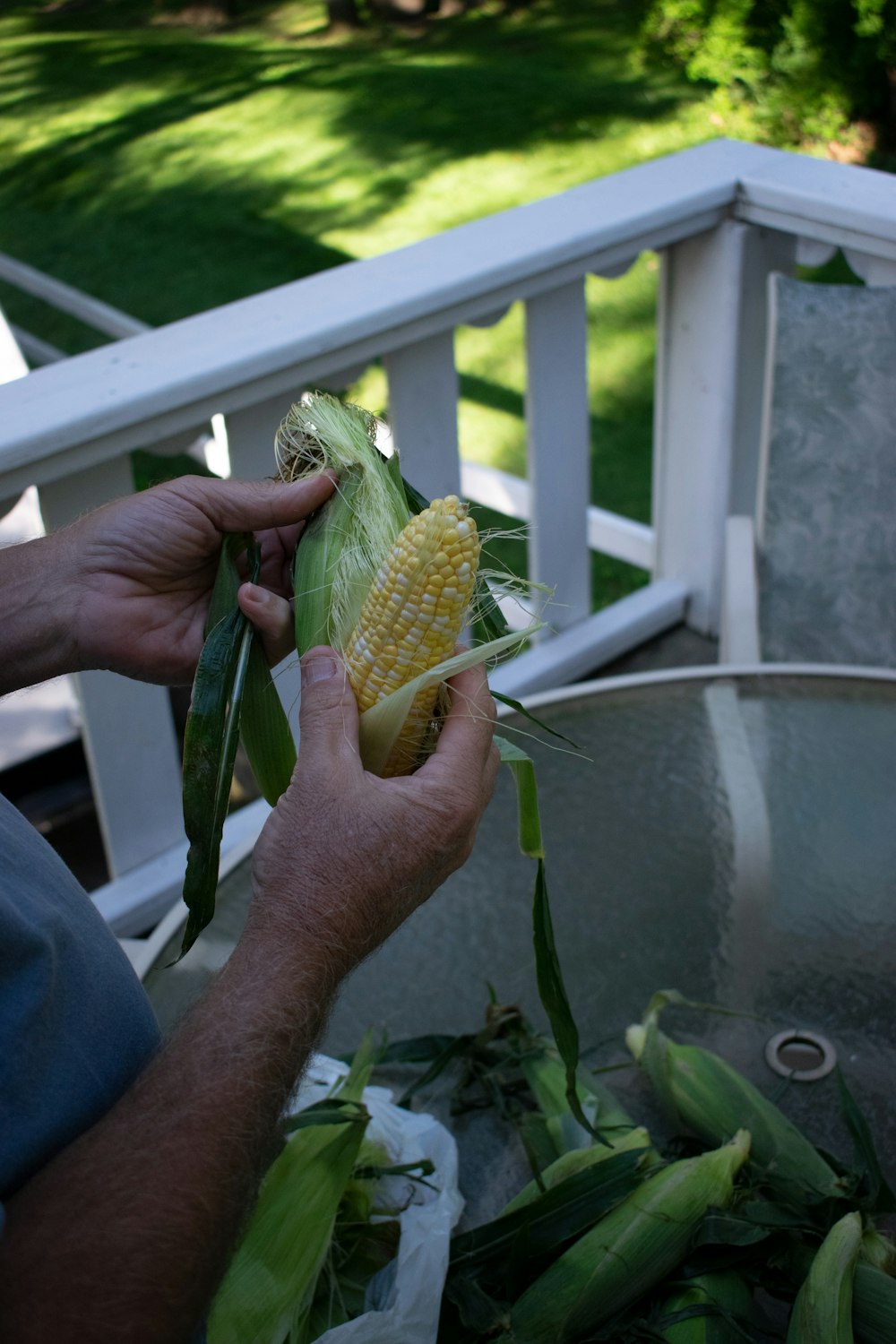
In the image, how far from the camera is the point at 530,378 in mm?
2375

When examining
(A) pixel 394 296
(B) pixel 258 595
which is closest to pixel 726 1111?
(B) pixel 258 595

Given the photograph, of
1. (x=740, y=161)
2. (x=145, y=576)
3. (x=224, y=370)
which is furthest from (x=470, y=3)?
(x=145, y=576)

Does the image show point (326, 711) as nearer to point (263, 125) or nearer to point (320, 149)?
point (320, 149)

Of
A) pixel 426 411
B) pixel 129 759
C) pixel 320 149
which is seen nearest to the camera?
pixel 129 759

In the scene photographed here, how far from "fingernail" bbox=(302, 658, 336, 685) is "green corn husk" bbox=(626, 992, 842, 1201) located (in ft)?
1.78

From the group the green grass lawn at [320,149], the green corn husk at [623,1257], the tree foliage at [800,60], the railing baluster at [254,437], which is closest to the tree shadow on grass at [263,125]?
the green grass lawn at [320,149]

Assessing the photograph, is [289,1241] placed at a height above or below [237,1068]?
below

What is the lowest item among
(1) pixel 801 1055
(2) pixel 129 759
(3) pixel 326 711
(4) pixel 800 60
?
(2) pixel 129 759

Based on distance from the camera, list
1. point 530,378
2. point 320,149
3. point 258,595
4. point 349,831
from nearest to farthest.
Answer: point 349,831 < point 258,595 < point 530,378 < point 320,149

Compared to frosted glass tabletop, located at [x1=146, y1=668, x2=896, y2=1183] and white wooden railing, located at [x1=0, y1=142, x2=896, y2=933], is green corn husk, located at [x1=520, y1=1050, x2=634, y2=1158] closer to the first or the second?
frosted glass tabletop, located at [x1=146, y1=668, x2=896, y2=1183]

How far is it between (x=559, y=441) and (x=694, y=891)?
126cm

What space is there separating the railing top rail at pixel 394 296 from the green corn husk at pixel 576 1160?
3.73 ft

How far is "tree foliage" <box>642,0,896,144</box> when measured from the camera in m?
6.24

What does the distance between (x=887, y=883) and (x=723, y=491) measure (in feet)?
4.72
